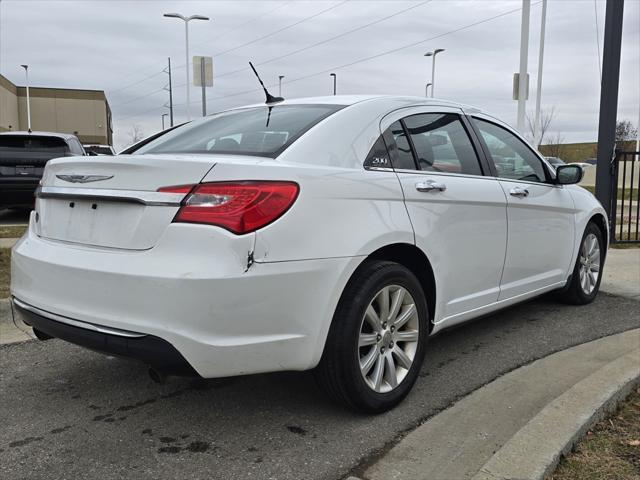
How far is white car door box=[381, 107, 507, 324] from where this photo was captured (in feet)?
10.6

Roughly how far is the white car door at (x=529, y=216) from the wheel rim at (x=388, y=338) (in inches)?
42.8

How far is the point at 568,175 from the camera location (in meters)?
4.61

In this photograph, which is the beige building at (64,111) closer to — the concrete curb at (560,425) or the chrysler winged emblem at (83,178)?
the chrysler winged emblem at (83,178)

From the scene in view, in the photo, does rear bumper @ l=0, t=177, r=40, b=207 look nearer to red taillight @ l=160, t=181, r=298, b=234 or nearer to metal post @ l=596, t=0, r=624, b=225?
red taillight @ l=160, t=181, r=298, b=234

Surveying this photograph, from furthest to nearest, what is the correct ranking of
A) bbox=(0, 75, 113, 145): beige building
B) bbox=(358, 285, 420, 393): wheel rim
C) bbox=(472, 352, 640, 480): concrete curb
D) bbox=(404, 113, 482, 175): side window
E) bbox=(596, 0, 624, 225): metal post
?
bbox=(0, 75, 113, 145): beige building → bbox=(596, 0, 624, 225): metal post → bbox=(404, 113, 482, 175): side window → bbox=(358, 285, 420, 393): wheel rim → bbox=(472, 352, 640, 480): concrete curb

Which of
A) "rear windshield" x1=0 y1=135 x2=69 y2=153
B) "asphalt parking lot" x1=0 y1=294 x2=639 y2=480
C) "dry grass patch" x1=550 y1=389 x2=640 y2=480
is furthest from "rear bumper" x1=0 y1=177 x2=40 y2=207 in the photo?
"dry grass patch" x1=550 y1=389 x2=640 y2=480

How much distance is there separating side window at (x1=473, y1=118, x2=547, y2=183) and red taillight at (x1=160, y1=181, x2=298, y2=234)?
6.88 feet

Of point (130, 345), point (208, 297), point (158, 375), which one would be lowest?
point (158, 375)

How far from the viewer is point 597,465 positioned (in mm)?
2531

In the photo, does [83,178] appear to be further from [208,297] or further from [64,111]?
[64,111]

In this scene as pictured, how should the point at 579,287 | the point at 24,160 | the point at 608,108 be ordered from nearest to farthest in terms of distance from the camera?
the point at 579,287, the point at 608,108, the point at 24,160

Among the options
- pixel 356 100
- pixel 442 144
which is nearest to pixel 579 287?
pixel 442 144

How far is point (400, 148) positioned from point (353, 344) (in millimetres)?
1149

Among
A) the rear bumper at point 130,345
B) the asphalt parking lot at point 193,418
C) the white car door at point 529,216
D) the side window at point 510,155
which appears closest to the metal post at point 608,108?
the white car door at point 529,216
